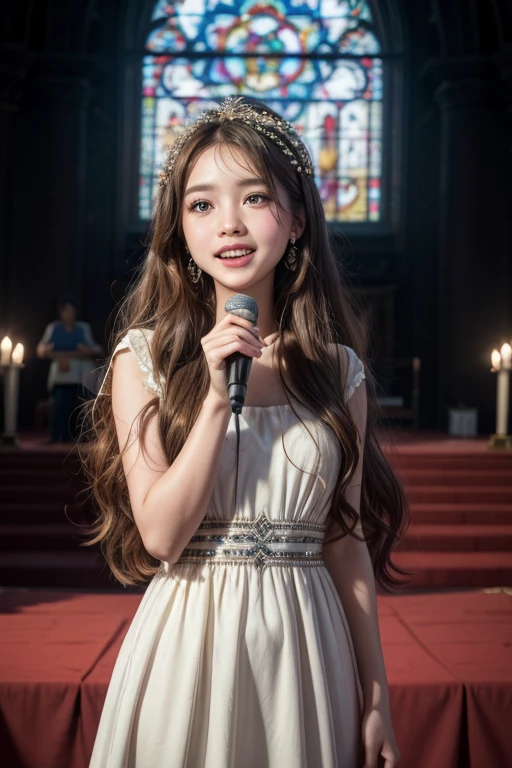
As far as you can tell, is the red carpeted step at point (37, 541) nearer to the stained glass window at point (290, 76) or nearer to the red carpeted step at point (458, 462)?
the red carpeted step at point (458, 462)

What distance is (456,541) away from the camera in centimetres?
643

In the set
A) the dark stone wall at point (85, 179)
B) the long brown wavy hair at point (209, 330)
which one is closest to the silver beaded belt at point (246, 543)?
the long brown wavy hair at point (209, 330)

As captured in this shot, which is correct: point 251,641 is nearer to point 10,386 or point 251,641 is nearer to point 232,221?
point 232,221

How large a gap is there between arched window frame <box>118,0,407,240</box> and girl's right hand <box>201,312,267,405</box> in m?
13.1

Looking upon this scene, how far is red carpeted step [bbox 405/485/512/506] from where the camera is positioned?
23.9 feet

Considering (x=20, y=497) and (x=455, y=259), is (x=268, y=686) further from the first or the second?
(x=455, y=259)

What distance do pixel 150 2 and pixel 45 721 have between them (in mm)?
13372

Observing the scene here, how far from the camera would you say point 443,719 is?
10.7ft

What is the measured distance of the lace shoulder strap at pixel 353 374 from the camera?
1.71 m

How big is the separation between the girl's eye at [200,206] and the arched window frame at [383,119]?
12.8 meters

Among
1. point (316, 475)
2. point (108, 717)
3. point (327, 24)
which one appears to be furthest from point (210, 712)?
point (327, 24)

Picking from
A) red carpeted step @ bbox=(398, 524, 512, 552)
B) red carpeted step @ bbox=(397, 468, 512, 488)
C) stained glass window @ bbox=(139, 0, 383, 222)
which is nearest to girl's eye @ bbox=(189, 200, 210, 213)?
red carpeted step @ bbox=(398, 524, 512, 552)

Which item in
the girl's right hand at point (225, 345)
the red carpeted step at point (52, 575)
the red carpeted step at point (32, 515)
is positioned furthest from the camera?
the red carpeted step at point (32, 515)

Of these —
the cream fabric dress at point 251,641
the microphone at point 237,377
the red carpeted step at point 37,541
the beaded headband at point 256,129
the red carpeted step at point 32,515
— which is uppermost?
the beaded headband at point 256,129
